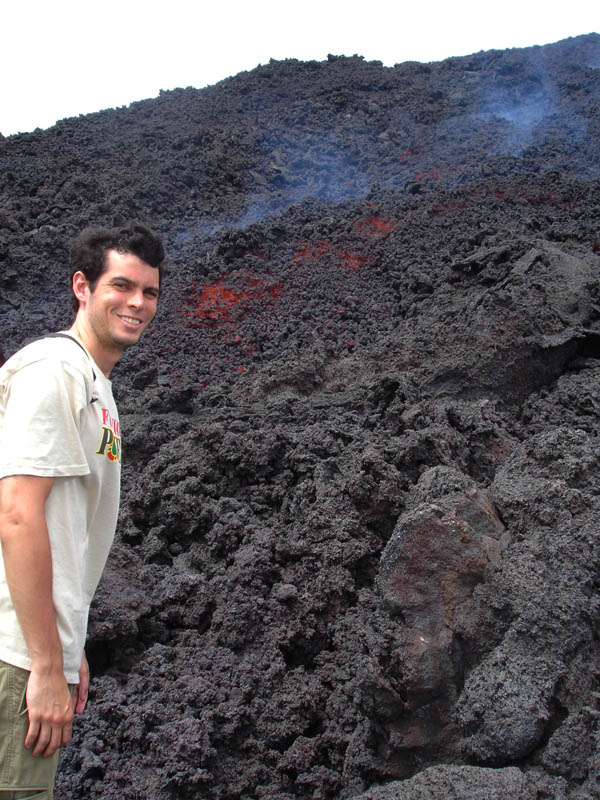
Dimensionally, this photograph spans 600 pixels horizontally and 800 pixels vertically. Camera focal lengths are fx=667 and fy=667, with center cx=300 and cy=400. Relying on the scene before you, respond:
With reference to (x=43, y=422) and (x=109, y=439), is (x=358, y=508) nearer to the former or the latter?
(x=109, y=439)

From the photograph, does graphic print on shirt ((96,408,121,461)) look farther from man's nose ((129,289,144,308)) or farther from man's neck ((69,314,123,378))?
man's nose ((129,289,144,308))

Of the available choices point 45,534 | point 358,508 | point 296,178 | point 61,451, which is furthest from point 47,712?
point 296,178

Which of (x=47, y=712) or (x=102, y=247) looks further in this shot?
(x=102, y=247)

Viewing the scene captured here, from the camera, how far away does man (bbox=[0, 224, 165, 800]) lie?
141cm

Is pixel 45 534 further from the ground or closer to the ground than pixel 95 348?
closer to the ground

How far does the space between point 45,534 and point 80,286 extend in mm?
738

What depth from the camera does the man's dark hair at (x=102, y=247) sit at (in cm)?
186

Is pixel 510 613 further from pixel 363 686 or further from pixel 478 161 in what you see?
pixel 478 161

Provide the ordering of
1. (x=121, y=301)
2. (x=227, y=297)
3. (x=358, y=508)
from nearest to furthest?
(x=121, y=301), (x=358, y=508), (x=227, y=297)

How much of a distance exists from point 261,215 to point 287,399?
268 inches

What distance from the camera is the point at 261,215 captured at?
10812 millimetres

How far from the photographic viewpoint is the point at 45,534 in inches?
56.5

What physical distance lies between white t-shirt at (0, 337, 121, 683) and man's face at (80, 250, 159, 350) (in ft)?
0.46

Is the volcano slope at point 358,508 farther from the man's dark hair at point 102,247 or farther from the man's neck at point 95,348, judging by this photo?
the man's dark hair at point 102,247
